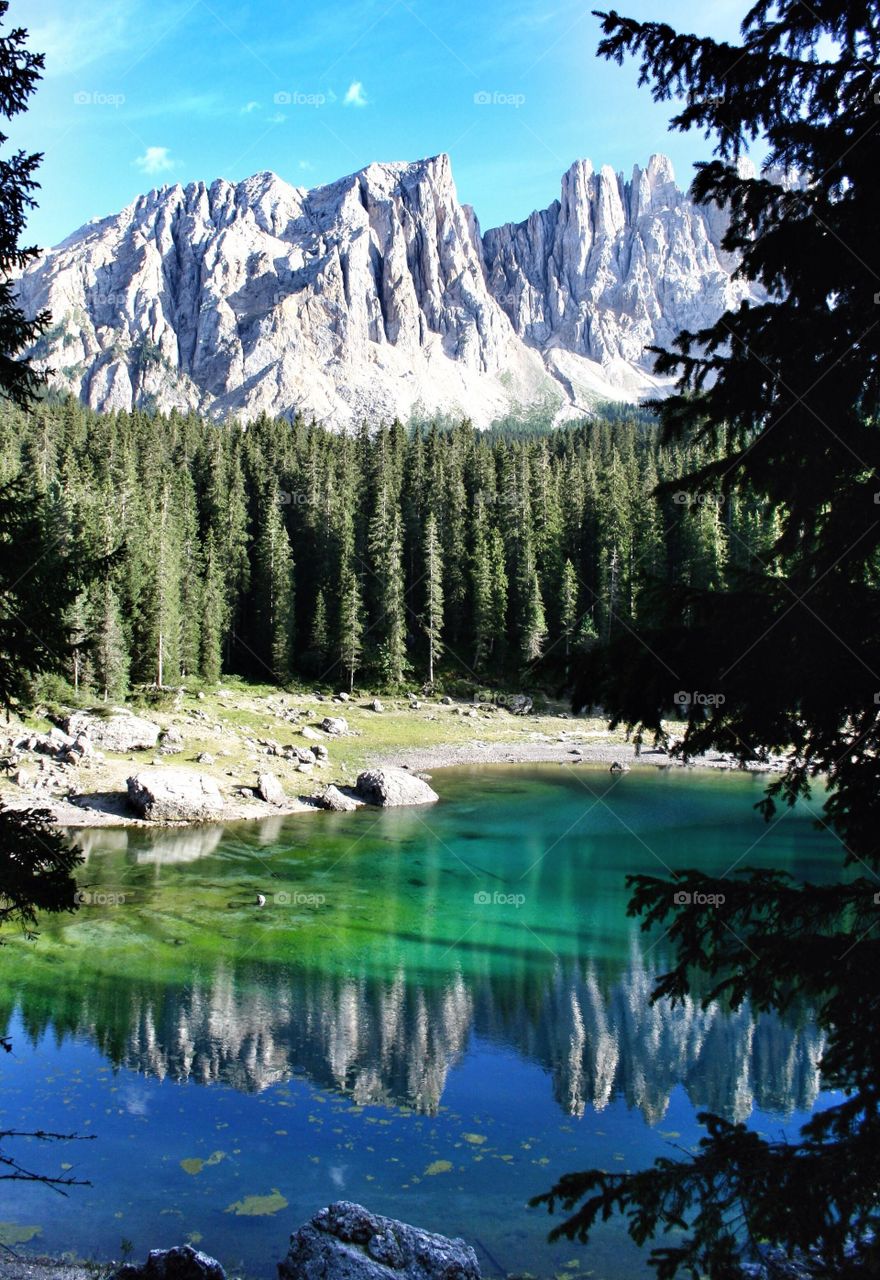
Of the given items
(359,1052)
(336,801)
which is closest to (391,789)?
(336,801)

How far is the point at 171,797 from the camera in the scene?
39.1 meters

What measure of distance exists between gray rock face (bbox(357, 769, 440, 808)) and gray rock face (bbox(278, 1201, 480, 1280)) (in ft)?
111

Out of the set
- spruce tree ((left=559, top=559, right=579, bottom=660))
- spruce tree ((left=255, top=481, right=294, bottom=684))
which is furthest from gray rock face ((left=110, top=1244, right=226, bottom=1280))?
spruce tree ((left=559, top=559, right=579, bottom=660))

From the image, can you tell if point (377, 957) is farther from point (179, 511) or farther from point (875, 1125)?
point (179, 511)

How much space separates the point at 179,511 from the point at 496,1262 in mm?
72771

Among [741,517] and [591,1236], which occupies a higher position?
[741,517]

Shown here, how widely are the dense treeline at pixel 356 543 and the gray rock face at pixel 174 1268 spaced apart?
50.1m

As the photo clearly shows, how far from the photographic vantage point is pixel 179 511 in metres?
76.9

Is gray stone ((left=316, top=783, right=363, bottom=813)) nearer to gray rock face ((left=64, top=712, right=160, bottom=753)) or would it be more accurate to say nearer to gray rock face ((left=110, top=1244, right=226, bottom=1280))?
gray rock face ((left=64, top=712, right=160, bottom=753))

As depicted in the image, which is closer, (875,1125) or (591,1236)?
(875,1125)

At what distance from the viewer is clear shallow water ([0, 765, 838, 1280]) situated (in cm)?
1306

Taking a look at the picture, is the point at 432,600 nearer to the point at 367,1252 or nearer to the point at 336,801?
the point at 336,801

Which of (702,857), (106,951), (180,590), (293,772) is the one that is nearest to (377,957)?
(106,951)

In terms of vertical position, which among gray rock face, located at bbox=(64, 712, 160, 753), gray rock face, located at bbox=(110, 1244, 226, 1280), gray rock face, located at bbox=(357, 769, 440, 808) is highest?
gray rock face, located at bbox=(64, 712, 160, 753)
